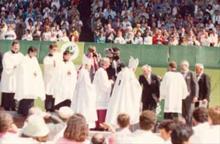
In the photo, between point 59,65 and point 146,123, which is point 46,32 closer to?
point 59,65

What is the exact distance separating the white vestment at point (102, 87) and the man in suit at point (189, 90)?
175 centimetres

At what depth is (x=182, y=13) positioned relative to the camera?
28.7 meters

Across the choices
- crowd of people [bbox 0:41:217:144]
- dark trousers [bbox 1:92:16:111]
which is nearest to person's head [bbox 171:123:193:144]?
crowd of people [bbox 0:41:217:144]

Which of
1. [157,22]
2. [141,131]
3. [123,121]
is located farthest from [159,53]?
[141,131]

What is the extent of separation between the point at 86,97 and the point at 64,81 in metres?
1.18

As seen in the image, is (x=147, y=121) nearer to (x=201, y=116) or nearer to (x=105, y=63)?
(x=201, y=116)

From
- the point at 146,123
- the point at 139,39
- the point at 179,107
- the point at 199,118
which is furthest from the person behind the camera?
the point at 139,39

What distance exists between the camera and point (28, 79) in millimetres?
16812

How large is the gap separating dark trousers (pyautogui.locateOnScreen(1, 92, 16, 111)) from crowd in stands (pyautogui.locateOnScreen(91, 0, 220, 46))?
304 inches

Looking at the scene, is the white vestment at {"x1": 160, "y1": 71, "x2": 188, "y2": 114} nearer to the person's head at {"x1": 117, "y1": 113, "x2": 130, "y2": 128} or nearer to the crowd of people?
the crowd of people

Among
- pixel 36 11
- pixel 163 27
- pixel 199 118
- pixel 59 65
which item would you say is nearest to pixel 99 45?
pixel 59 65

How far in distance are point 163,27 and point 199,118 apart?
58.1ft

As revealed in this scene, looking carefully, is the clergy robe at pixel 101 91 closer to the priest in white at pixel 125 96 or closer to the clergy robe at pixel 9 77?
the priest in white at pixel 125 96

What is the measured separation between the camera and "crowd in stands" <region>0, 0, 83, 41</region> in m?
24.9
